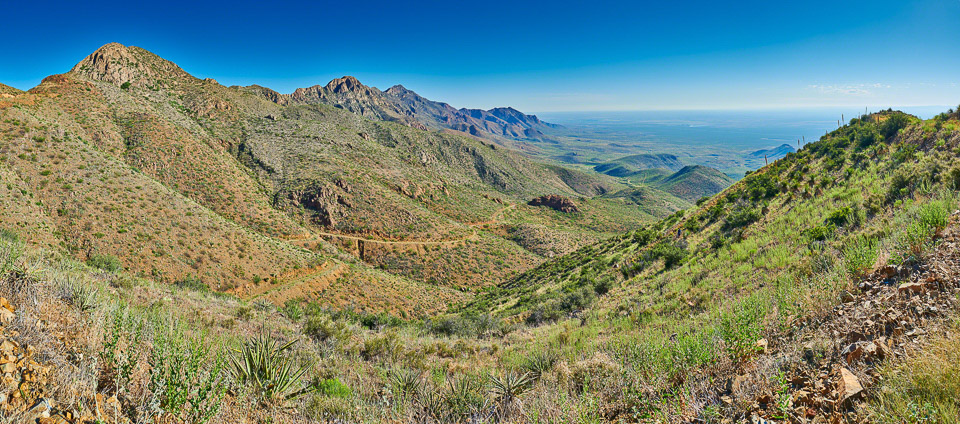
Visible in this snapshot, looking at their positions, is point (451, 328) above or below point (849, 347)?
below

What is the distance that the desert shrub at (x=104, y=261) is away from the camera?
17781 millimetres

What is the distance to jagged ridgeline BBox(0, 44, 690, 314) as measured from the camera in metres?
22.0

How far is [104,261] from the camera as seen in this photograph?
734 inches

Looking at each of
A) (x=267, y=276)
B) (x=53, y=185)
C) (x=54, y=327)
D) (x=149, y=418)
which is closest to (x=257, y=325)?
(x=54, y=327)

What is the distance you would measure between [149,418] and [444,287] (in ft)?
108

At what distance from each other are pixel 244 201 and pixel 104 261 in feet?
62.6

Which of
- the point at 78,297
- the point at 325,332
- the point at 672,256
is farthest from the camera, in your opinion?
A: the point at 672,256

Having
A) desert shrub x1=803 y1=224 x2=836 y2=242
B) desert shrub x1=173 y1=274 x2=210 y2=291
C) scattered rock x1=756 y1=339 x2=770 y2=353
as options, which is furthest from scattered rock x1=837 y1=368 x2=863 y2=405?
desert shrub x1=173 y1=274 x2=210 y2=291

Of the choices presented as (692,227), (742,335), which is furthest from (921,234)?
(692,227)

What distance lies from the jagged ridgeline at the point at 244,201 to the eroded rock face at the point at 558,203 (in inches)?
63.4

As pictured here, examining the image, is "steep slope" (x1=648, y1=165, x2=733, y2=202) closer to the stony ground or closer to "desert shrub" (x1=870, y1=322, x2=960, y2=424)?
the stony ground

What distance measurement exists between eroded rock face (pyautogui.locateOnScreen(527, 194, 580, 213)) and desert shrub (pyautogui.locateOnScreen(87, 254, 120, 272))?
210 feet

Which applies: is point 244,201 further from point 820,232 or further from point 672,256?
point 820,232

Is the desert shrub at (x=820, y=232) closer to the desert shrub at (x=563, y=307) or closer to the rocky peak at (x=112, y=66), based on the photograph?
the desert shrub at (x=563, y=307)
